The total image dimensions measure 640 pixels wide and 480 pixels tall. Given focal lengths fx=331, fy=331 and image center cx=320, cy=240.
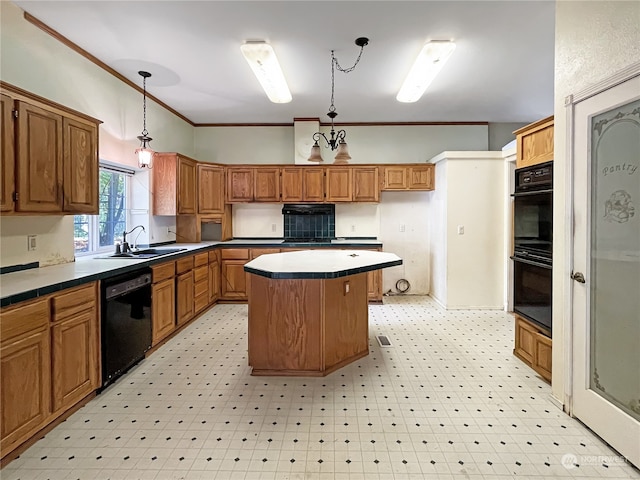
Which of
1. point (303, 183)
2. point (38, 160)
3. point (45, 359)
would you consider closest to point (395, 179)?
point (303, 183)

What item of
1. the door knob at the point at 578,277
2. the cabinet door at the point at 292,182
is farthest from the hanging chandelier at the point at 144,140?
the door knob at the point at 578,277

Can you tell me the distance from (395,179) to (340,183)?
34.2 inches

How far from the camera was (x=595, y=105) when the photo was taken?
195cm

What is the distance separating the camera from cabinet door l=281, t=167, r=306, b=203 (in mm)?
5227

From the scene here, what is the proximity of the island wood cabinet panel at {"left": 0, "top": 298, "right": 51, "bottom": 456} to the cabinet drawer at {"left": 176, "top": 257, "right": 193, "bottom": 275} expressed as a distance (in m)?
1.71

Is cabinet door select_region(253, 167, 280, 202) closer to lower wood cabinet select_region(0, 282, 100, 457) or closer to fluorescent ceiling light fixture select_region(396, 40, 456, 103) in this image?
fluorescent ceiling light fixture select_region(396, 40, 456, 103)

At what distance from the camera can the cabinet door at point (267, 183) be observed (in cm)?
523

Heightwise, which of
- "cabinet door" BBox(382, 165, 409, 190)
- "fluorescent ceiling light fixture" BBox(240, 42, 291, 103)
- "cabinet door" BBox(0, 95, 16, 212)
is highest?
"fluorescent ceiling light fixture" BBox(240, 42, 291, 103)

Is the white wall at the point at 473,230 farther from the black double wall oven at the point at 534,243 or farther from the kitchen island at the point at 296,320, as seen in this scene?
the kitchen island at the point at 296,320

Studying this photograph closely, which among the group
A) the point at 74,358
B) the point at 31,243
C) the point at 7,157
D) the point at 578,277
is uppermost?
the point at 7,157

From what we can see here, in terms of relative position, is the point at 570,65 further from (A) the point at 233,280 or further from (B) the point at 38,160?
(A) the point at 233,280

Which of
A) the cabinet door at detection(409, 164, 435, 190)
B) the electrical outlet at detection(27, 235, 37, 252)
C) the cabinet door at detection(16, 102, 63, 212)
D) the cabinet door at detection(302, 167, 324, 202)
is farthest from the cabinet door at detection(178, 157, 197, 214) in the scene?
the cabinet door at detection(409, 164, 435, 190)

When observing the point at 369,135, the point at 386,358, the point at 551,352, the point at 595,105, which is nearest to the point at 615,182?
the point at 595,105

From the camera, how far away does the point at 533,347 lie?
8.98 feet
